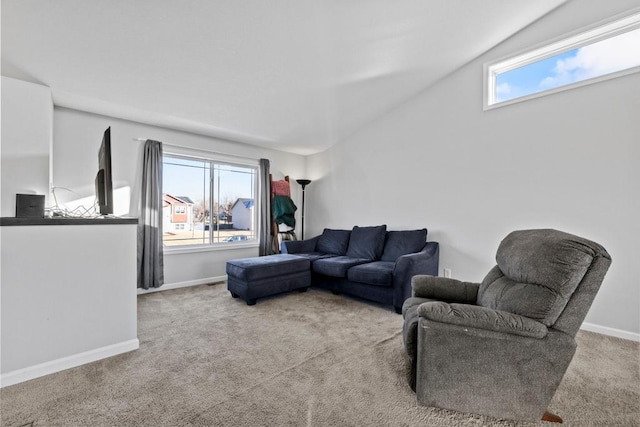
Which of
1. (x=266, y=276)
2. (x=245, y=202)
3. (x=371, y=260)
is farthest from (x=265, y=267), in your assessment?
(x=245, y=202)

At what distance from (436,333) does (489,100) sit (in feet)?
9.71

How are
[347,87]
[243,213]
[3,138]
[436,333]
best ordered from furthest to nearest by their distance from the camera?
[243,213]
[347,87]
[3,138]
[436,333]

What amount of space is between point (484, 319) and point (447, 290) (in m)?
0.72

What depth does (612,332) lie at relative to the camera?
8.38ft

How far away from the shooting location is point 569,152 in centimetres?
277

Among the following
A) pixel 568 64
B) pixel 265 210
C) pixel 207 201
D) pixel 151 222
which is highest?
pixel 568 64

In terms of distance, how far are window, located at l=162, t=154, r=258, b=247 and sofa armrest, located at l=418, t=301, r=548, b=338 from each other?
377 cm

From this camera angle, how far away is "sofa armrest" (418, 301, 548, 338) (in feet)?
4.54

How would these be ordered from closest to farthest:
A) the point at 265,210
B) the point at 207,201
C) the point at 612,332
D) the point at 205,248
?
the point at 612,332, the point at 205,248, the point at 207,201, the point at 265,210

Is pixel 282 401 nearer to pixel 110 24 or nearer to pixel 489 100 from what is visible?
pixel 110 24

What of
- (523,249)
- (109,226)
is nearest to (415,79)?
(523,249)

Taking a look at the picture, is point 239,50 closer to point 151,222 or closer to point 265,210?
point 151,222

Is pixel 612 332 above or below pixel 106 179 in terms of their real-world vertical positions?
below

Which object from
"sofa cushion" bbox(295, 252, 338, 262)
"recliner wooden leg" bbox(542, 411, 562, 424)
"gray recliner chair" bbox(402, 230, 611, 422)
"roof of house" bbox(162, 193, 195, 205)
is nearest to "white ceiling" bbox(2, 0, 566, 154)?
"roof of house" bbox(162, 193, 195, 205)
